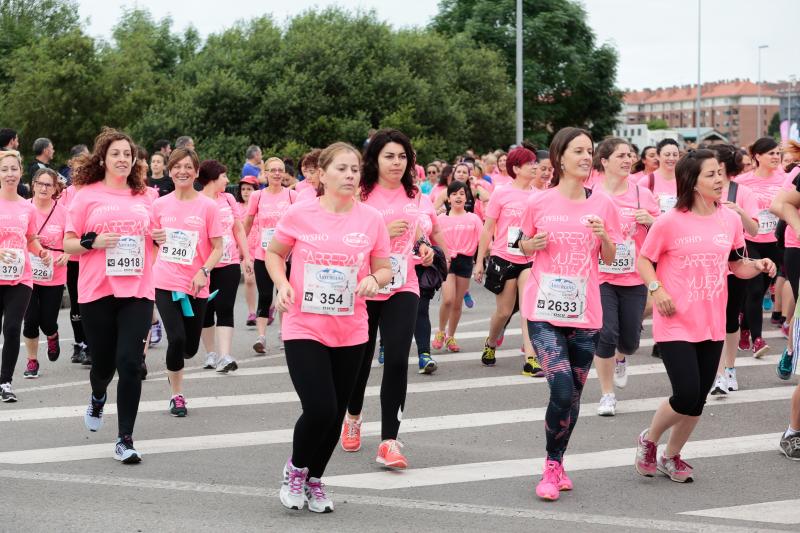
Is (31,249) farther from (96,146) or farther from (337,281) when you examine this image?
(337,281)

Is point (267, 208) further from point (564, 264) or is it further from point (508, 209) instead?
point (564, 264)

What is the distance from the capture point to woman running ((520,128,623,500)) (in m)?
6.61

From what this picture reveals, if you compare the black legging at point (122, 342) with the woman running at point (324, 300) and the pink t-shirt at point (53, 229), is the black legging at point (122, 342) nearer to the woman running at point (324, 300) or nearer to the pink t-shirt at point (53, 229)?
the woman running at point (324, 300)

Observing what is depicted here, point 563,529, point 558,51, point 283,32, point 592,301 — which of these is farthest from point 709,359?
point 558,51

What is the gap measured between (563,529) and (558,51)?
55.5 meters

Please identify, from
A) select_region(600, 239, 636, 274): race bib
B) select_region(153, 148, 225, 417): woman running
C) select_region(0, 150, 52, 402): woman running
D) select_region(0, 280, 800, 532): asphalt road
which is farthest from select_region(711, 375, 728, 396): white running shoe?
select_region(0, 150, 52, 402): woman running

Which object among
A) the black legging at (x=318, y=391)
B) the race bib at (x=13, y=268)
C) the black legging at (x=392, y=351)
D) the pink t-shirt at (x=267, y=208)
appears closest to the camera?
the black legging at (x=318, y=391)

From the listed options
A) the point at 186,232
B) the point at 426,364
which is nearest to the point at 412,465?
the point at 186,232

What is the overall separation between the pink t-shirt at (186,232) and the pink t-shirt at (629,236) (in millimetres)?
3107

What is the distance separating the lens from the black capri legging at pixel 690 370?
6602 millimetres

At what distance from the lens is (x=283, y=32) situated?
3759 cm

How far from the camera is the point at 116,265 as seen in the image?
759cm

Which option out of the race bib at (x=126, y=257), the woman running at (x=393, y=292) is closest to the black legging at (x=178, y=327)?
the race bib at (x=126, y=257)

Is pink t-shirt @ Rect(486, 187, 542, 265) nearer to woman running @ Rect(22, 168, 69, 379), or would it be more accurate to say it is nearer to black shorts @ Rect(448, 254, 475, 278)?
black shorts @ Rect(448, 254, 475, 278)
